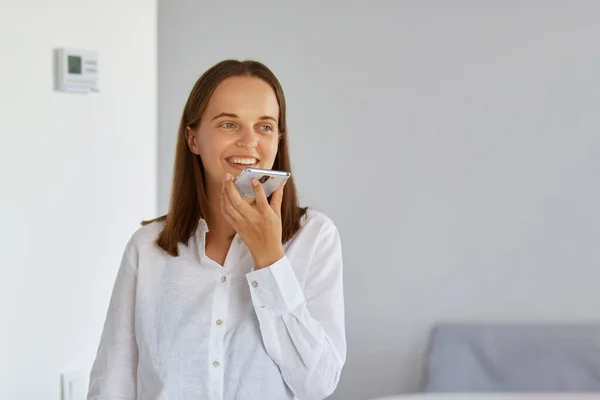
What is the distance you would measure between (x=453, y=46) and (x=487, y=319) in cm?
59

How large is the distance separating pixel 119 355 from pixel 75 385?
67 centimetres

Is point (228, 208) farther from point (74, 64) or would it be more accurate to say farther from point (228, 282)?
point (74, 64)

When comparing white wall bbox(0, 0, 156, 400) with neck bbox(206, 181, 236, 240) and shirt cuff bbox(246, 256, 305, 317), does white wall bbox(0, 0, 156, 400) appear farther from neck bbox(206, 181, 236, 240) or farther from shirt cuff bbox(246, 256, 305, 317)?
shirt cuff bbox(246, 256, 305, 317)

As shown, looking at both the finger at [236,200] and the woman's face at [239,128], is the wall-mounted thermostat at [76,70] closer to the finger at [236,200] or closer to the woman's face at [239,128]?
the woman's face at [239,128]

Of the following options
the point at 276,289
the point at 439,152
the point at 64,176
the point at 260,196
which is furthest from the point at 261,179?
the point at 64,176

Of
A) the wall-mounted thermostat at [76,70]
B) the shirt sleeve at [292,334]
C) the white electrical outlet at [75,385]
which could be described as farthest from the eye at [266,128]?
the white electrical outlet at [75,385]

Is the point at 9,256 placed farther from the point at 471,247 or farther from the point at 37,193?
the point at 471,247

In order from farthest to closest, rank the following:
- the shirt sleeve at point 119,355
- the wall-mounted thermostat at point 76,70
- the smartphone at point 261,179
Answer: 1. the wall-mounted thermostat at point 76,70
2. the shirt sleeve at point 119,355
3. the smartphone at point 261,179

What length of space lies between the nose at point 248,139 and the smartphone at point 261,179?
0.19ft

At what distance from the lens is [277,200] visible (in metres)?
1.19

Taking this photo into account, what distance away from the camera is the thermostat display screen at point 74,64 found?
175cm

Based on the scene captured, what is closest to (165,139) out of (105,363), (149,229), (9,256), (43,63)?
(43,63)

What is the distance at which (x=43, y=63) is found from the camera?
1.70m

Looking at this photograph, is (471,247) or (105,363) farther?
(471,247)
